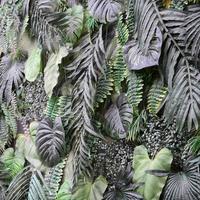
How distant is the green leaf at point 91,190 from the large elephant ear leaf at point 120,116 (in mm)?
245

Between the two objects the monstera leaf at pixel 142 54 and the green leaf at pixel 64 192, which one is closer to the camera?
the monstera leaf at pixel 142 54

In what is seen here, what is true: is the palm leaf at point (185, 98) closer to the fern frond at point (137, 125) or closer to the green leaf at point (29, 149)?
the fern frond at point (137, 125)

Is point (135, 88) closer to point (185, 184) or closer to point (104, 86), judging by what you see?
point (104, 86)

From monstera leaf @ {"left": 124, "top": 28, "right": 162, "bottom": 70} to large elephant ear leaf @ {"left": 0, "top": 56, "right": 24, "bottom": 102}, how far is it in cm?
96

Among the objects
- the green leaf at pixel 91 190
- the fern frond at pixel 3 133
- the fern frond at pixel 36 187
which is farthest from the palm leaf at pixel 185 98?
the fern frond at pixel 3 133

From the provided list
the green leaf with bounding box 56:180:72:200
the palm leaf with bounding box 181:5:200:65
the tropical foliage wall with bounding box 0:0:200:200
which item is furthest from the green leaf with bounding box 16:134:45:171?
the palm leaf with bounding box 181:5:200:65

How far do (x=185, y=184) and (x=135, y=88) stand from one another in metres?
0.46

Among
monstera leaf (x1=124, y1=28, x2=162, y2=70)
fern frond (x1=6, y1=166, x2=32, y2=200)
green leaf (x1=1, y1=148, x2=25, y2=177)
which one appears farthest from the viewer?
green leaf (x1=1, y1=148, x2=25, y2=177)

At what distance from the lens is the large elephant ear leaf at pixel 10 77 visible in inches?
109

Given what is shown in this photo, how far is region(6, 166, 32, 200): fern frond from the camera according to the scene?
2559mm

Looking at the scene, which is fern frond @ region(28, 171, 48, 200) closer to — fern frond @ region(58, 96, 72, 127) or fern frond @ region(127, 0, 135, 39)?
fern frond @ region(58, 96, 72, 127)

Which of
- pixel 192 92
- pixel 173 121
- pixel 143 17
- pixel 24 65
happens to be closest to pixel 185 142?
pixel 173 121

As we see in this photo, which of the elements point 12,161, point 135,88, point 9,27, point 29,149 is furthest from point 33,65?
point 135,88

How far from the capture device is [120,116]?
83.9 inches
